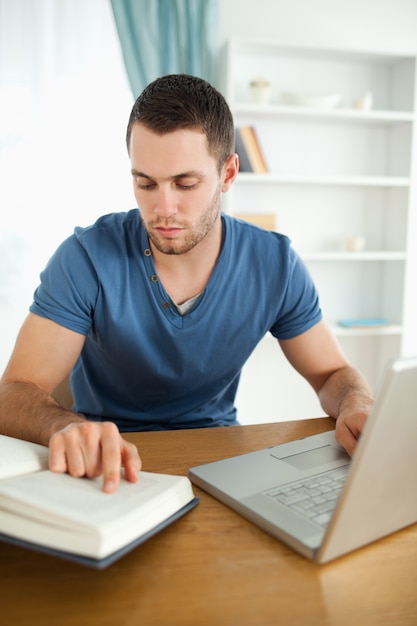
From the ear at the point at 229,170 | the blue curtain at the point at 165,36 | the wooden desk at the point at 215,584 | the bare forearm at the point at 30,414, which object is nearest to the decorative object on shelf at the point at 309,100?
the blue curtain at the point at 165,36

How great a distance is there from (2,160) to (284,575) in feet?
7.99

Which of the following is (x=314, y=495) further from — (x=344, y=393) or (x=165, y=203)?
(x=165, y=203)

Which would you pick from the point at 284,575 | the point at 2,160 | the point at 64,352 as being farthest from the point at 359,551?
the point at 2,160

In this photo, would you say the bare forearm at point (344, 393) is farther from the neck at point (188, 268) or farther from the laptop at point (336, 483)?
the neck at point (188, 268)

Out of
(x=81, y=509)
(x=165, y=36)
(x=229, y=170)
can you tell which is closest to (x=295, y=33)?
(x=165, y=36)

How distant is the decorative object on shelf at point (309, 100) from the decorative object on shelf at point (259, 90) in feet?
0.35

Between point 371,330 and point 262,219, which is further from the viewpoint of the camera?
point 371,330

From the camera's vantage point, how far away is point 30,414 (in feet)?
3.33

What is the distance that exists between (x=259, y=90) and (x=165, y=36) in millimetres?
502

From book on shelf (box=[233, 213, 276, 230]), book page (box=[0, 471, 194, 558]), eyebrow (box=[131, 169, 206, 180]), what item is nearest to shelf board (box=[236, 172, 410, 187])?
book on shelf (box=[233, 213, 276, 230])

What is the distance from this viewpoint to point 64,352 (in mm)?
1250

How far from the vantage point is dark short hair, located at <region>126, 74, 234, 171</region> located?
1.24 m

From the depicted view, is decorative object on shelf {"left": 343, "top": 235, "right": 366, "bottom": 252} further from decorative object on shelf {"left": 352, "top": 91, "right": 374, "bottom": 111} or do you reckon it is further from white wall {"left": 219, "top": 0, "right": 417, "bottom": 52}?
white wall {"left": 219, "top": 0, "right": 417, "bottom": 52}

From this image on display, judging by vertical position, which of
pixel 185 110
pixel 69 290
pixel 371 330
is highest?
pixel 185 110
